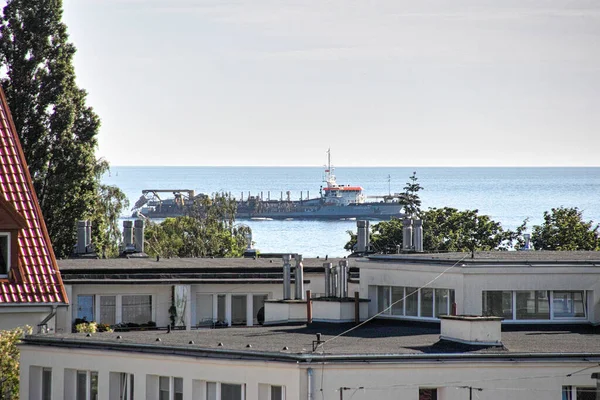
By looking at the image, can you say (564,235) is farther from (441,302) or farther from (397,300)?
(441,302)

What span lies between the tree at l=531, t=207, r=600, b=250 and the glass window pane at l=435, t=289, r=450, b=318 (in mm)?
53720

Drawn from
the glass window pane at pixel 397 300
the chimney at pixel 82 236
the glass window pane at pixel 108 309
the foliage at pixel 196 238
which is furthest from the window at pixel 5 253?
the foliage at pixel 196 238

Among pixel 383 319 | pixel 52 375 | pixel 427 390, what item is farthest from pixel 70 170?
pixel 427 390

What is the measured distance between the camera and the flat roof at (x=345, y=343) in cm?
3675

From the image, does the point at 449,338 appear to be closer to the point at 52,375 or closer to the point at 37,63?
the point at 52,375

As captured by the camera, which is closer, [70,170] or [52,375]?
[52,375]

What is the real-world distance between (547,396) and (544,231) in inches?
2860

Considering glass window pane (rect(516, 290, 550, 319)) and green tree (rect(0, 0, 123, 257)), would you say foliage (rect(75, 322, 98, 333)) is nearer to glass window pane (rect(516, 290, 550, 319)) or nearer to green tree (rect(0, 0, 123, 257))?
glass window pane (rect(516, 290, 550, 319))

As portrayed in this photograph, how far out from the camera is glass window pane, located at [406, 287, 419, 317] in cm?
5084

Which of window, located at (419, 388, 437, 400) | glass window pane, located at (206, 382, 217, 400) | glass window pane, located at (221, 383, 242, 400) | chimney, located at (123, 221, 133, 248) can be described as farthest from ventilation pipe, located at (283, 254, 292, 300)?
chimney, located at (123, 221, 133, 248)

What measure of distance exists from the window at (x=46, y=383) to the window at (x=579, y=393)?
604 inches

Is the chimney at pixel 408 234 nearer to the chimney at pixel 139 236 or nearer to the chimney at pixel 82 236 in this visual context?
the chimney at pixel 139 236

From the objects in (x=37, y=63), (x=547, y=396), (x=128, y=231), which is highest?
(x=37, y=63)

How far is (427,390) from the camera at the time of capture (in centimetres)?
3688
